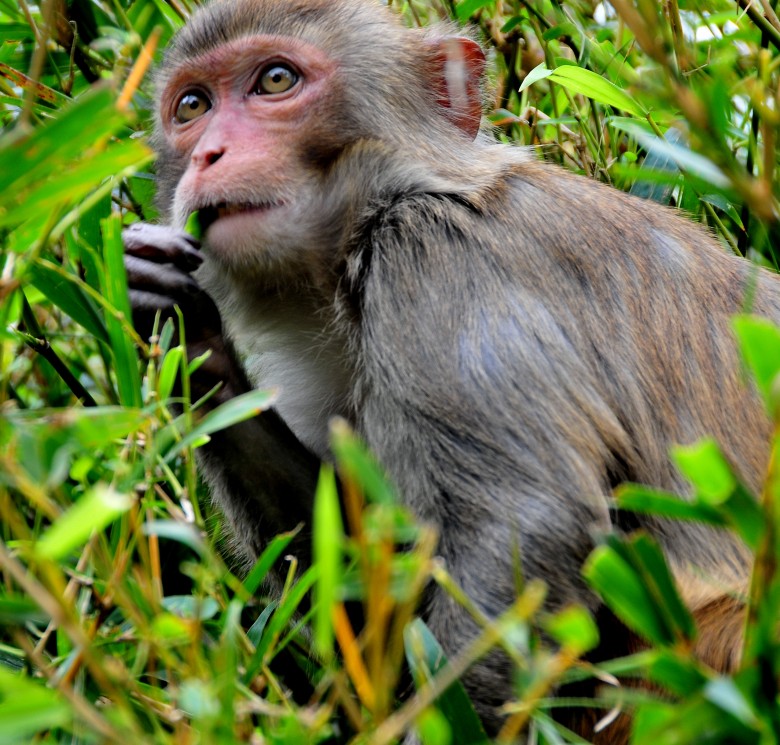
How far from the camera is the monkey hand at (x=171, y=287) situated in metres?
3.69

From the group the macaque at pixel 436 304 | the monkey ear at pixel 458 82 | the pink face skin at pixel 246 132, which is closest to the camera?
the macaque at pixel 436 304

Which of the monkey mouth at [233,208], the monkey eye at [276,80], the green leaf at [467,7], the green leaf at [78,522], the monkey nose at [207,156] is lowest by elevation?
the monkey mouth at [233,208]

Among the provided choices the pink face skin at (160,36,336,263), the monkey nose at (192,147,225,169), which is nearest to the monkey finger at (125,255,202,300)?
the pink face skin at (160,36,336,263)

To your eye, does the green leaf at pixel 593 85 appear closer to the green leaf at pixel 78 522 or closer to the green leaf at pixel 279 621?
the green leaf at pixel 279 621

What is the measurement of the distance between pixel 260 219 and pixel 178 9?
185 cm

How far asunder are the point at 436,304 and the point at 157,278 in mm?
1005

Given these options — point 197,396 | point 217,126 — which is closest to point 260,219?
point 217,126

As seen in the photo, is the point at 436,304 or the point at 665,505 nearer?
the point at 665,505

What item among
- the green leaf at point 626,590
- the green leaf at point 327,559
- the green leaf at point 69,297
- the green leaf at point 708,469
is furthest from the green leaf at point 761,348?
the green leaf at point 69,297

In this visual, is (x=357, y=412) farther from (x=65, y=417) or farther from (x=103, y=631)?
(x=65, y=417)

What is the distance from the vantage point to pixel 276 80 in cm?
394

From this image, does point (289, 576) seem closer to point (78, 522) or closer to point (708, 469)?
point (78, 522)

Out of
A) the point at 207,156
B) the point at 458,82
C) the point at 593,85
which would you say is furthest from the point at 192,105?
the point at 593,85

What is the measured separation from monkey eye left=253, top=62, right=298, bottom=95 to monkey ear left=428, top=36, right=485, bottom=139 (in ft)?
1.84
